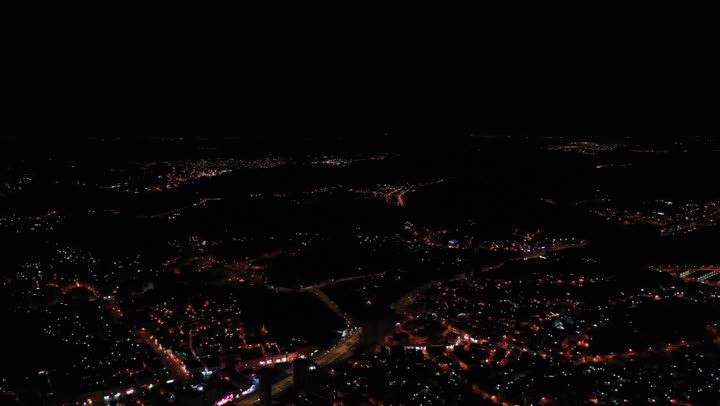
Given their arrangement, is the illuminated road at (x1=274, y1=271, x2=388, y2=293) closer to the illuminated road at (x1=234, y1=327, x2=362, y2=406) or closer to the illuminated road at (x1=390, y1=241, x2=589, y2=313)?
the illuminated road at (x1=390, y1=241, x2=589, y2=313)

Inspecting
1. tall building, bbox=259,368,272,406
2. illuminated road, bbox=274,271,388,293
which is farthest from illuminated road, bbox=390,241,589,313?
tall building, bbox=259,368,272,406

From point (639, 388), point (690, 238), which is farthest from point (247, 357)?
point (690, 238)

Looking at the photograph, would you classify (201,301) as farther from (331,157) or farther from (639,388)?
(331,157)

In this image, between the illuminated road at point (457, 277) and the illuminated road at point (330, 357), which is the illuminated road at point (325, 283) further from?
the illuminated road at point (330, 357)

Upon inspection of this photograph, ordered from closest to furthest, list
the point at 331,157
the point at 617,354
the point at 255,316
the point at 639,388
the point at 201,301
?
the point at 639,388 → the point at 617,354 → the point at 255,316 → the point at 201,301 → the point at 331,157

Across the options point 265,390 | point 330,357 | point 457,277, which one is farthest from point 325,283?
point 265,390

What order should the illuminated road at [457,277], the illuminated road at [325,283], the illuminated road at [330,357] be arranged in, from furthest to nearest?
the illuminated road at [325,283]
the illuminated road at [457,277]
the illuminated road at [330,357]

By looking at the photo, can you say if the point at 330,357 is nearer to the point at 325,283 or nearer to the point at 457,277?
the point at 325,283

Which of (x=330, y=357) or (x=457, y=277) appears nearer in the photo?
(x=330, y=357)

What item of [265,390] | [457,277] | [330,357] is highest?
[265,390]

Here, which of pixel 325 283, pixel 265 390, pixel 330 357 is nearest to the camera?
pixel 265 390

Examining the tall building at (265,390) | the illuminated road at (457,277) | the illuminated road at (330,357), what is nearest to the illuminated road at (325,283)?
the illuminated road at (457,277)
